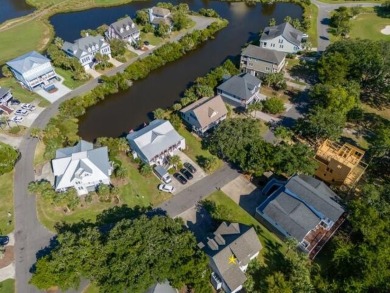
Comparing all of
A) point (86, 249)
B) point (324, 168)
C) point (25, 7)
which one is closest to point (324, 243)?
point (324, 168)

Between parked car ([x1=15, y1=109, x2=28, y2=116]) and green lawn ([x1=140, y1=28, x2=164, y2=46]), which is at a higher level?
green lawn ([x1=140, y1=28, x2=164, y2=46])

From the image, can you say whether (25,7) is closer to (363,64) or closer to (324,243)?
(363,64)

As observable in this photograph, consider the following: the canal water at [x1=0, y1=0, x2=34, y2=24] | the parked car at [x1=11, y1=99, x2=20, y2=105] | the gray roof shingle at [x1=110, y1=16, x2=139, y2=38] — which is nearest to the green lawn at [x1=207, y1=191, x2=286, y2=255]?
the parked car at [x1=11, y1=99, x2=20, y2=105]

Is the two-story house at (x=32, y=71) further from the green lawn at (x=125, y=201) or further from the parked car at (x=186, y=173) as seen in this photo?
the parked car at (x=186, y=173)

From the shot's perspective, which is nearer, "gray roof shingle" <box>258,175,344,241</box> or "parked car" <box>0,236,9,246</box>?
"gray roof shingle" <box>258,175,344,241</box>

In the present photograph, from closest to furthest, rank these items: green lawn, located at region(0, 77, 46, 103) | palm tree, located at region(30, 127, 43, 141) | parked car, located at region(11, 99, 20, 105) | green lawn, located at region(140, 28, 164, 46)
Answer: palm tree, located at region(30, 127, 43, 141)
parked car, located at region(11, 99, 20, 105)
green lawn, located at region(0, 77, 46, 103)
green lawn, located at region(140, 28, 164, 46)

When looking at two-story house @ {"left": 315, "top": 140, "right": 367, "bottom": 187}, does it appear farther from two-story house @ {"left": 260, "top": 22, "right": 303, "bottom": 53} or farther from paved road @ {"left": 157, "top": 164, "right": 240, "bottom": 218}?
two-story house @ {"left": 260, "top": 22, "right": 303, "bottom": 53}
